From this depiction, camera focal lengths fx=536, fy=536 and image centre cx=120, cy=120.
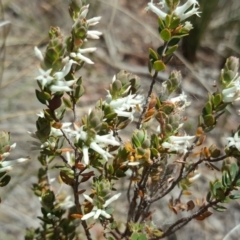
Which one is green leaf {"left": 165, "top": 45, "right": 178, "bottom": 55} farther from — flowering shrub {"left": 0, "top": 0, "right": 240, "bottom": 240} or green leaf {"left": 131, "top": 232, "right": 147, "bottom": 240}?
green leaf {"left": 131, "top": 232, "right": 147, "bottom": 240}

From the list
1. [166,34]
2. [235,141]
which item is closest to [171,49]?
[166,34]

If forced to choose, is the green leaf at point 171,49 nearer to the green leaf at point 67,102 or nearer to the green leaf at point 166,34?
the green leaf at point 166,34

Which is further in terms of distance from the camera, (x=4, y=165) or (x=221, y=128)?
(x=221, y=128)

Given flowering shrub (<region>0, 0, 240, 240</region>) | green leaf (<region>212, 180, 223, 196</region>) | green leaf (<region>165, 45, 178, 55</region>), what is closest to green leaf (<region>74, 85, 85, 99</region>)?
flowering shrub (<region>0, 0, 240, 240</region>)

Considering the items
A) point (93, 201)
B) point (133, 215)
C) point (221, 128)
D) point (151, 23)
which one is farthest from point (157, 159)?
point (151, 23)

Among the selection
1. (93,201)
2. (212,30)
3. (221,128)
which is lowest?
(221,128)

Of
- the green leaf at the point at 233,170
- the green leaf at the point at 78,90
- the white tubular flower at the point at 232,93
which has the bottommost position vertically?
the green leaf at the point at 233,170

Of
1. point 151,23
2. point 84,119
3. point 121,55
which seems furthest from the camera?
point 151,23

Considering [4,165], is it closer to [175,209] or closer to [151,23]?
[175,209]

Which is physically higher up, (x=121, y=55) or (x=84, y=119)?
(x=84, y=119)

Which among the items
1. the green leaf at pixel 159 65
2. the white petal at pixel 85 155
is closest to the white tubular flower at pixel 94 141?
the white petal at pixel 85 155

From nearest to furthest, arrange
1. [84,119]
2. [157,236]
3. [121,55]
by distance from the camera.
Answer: [84,119]
[157,236]
[121,55]
